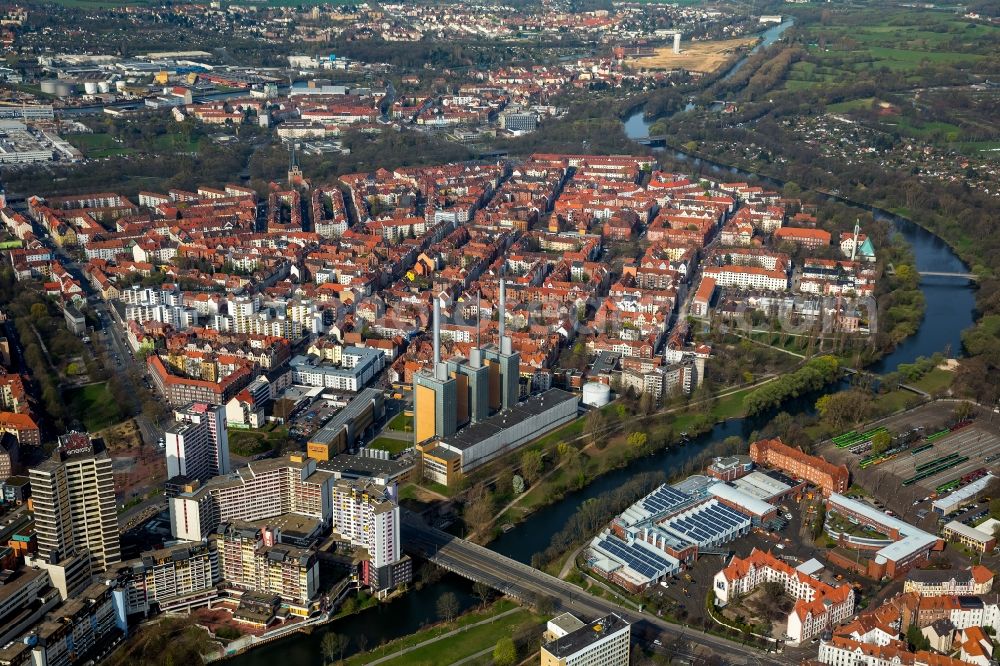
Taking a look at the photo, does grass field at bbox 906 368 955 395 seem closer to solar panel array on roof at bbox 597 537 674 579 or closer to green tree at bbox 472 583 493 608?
solar panel array on roof at bbox 597 537 674 579

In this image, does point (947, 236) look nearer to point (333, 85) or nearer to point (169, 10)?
point (333, 85)

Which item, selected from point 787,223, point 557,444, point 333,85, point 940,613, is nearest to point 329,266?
point 557,444

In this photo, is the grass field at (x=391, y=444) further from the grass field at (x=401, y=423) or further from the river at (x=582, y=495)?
the river at (x=582, y=495)

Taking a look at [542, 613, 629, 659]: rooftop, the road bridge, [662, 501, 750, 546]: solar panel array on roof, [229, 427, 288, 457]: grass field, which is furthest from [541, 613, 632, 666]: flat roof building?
the road bridge

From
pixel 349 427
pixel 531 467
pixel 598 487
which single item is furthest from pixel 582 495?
pixel 349 427

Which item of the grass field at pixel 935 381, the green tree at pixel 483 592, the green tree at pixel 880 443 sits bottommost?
the green tree at pixel 483 592

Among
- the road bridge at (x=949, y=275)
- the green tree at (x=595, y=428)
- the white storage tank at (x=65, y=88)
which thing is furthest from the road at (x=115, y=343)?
the white storage tank at (x=65, y=88)
